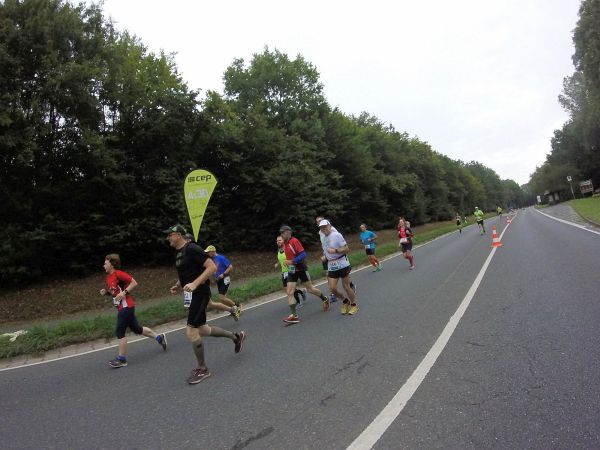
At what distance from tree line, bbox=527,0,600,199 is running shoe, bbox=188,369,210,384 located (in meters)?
40.7

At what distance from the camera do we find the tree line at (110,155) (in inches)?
593

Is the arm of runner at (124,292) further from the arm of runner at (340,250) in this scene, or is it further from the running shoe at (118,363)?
the arm of runner at (340,250)

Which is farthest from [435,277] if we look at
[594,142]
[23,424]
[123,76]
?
[594,142]

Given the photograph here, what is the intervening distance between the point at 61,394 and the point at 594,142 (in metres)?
77.3

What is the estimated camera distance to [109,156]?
1714 centimetres

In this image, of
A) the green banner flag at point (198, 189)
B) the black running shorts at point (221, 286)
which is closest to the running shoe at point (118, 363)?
the black running shorts at point (221, 286)

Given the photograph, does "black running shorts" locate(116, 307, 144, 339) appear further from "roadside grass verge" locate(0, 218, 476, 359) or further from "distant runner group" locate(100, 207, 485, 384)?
"roadside grass verge" locate(0, 218, 476, 359)

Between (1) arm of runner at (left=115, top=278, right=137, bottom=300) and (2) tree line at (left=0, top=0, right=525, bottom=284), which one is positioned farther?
(2) tree line at (left=0, top=0, right=525, bottom=284)

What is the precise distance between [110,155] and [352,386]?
16717mm

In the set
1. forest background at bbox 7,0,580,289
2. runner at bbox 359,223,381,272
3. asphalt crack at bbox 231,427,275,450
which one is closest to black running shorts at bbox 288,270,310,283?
asphalt crack at bbox 231,427,275,450

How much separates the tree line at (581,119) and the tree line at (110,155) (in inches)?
1021

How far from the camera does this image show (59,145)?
17.0 metres

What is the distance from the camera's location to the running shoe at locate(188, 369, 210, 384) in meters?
5.03

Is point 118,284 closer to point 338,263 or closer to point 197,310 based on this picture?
point 197,310
